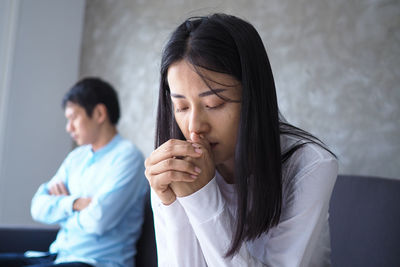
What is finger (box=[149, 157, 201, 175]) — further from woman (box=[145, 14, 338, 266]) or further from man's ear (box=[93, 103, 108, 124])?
man's ear (box=[93, 103, 108, 124])

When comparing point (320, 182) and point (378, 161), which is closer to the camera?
point (320, 182)

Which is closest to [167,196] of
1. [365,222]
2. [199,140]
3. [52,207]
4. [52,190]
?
[199,140]

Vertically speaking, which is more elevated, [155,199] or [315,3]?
[315,3]

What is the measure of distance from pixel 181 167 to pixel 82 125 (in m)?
1.23

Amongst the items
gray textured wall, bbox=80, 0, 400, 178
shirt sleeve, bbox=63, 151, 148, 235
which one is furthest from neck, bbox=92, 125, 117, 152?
gray textured wall, bbox=80, 0, 400, 178

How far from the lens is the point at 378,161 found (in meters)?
1.47

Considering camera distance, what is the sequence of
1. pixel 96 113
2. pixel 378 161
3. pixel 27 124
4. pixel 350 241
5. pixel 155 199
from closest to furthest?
pixel 155 199 < pixel 350 241 < pixel 378 161 < pixel 96 113 < pixel 27 124

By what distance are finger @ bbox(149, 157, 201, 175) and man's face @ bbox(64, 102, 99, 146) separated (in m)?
1.18

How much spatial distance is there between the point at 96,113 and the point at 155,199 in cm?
110

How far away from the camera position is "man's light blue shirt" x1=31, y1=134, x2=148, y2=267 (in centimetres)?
168

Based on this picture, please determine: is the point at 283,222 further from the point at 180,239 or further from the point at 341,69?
the point at 341,69

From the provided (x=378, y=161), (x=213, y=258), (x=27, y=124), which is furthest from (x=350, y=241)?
(x=27, y=124)

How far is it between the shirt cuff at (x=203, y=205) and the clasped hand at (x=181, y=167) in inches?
0.7

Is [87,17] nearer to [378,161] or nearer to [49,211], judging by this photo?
[49,211]
